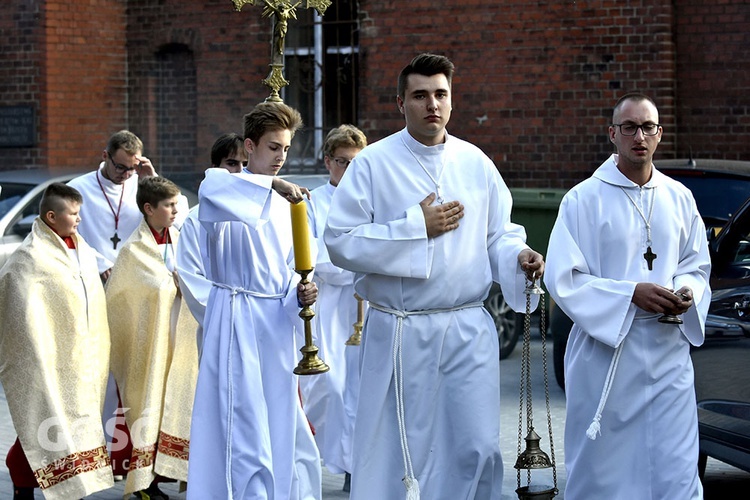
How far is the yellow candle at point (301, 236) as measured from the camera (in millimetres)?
5918

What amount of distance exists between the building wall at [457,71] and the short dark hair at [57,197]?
8.41 meters

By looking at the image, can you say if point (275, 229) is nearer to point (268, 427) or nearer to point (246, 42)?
point (268, 427)

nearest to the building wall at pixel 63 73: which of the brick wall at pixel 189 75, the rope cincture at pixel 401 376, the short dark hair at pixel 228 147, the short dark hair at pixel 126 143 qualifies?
the brick wall at pixel 189 75

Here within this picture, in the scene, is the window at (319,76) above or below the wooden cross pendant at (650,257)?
above

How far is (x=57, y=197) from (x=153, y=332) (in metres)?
0.92

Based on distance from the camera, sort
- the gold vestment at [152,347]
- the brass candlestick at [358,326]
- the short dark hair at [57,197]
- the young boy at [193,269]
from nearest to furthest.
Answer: the young boy at [193,269], the short dark hair at [57,197], the gold vestment at [152,347], the brass candlestick at [358,326]

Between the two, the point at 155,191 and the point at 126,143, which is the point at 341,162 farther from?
the point at 126,143

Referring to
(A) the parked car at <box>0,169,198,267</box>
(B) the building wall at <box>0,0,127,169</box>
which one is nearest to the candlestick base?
(A) the parked car at <box>0,169,198,267</box>

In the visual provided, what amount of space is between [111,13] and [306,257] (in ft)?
41.5

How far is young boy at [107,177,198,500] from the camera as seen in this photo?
7715mm

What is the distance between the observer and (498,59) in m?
15.3

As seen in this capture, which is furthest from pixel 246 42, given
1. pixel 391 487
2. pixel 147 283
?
pixel 391 487

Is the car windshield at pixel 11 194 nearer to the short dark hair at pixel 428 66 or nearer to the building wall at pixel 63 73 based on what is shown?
the building wall at pixel 63 73

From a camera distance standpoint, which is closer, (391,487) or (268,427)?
(391,487)
